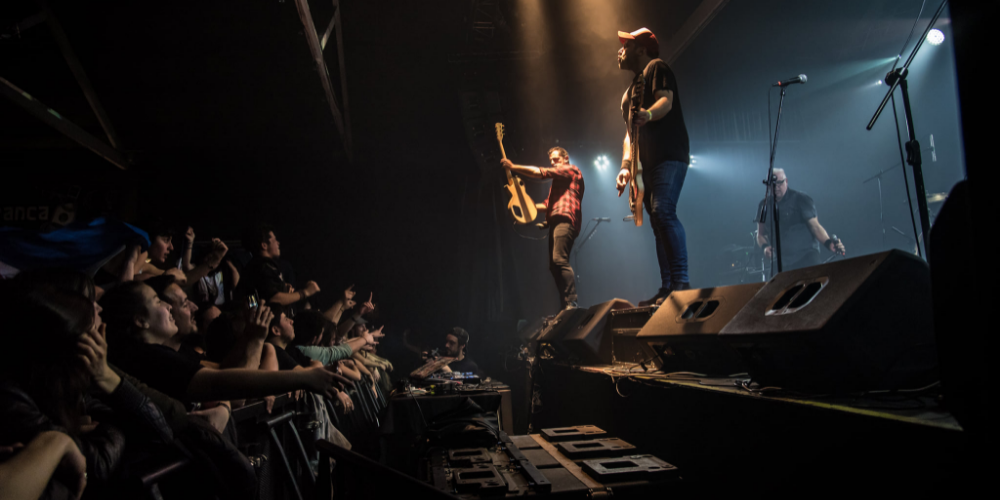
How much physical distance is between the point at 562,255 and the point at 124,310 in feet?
11.6

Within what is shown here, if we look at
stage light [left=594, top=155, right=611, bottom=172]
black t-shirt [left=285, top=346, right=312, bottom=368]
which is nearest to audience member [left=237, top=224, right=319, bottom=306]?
black t-shirt [left=285, top=346, right=312, bottom=368]

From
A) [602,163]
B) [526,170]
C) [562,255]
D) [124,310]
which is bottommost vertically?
[124,310]

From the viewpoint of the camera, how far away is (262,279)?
3734mm

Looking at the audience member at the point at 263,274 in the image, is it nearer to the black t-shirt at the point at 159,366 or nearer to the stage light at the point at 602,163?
the black t-shirt at the point at 159,366

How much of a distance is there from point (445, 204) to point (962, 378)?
275 inches

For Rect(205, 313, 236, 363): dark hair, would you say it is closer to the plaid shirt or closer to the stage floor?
the stage floor

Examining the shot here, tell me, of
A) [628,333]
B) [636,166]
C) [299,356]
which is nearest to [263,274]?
[299,356]

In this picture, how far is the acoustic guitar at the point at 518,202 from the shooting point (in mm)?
6070

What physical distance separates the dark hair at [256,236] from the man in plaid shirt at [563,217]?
260cm

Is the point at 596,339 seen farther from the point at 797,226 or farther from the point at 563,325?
the point at 797,226

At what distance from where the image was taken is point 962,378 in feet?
3.16

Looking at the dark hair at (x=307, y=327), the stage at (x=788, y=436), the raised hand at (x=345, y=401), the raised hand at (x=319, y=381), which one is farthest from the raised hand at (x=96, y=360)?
the dark hair at (x=307, y=327)

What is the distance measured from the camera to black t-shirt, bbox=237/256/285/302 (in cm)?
371

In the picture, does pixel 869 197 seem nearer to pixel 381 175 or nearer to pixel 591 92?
pixel 591 92
